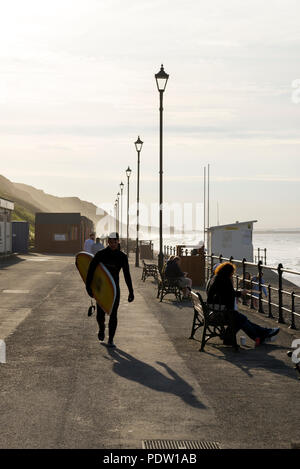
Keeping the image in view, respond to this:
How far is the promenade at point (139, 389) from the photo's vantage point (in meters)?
5.89

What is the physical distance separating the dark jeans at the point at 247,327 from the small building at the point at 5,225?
1562 inches

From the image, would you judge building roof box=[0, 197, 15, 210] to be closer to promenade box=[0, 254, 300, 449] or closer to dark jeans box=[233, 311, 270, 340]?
promenade box=[0, 254, 300, 449]

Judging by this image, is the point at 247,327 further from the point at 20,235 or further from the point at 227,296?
the point at 20,235

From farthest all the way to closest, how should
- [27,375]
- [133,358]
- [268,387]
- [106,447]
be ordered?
[133,358]
[27,375]
[268,387]
[106,447]

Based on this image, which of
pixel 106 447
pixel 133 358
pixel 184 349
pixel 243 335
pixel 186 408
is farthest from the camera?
pixel 243 335

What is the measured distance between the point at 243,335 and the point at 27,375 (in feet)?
15.9

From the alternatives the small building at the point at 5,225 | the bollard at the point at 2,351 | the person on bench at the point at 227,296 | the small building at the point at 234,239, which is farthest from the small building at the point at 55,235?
the person on bench at the point at 227,296

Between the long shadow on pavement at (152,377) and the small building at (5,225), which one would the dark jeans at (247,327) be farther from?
the small building at (5,225)

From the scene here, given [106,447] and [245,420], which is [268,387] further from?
[106,447]

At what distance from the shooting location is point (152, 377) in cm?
832

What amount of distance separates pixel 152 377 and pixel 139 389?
2.21 ft

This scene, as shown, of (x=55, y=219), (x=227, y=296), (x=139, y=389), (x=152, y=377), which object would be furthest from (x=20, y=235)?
(x=139, y=389)
